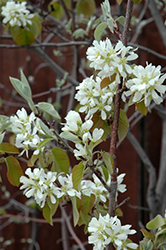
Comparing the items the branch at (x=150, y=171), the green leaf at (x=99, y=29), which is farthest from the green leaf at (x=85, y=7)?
the green leaf at (x=99, y=29)

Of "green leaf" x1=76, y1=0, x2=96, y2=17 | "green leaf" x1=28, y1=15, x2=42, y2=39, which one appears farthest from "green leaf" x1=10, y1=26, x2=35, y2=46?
"green leaf" x1=76, y1=0, x2=96, y2=17

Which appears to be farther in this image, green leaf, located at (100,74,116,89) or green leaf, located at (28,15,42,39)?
green leaf, located at (28,15,42,39)

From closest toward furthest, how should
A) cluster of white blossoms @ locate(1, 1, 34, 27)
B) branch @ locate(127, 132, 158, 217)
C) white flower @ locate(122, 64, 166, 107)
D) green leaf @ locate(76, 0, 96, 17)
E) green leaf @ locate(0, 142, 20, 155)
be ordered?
white flower @ locate(122, 64, 166, 107)
green leaf @ locate(0, 142, 20, 155)
cluster of white blossoms @ locate(1, 1, 34, 27)
branch @ locate(127, 132, 158, 217)
green leaf @ locate(76, 0, 96, 17)

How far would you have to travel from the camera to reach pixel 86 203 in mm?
452

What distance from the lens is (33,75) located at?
1533mm

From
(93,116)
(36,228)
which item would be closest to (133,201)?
(36,228)

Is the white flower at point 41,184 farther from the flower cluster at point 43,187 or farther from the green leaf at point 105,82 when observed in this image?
the green leaf at point 105,82

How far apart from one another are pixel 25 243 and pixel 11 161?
122cm

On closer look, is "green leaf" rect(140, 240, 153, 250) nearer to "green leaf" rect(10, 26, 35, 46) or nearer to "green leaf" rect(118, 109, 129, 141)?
"green leaf" rect(118, 109, 129, 141)

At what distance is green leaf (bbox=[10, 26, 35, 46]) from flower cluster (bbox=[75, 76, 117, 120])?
0.53 metres

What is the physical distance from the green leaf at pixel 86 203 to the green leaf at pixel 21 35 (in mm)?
589

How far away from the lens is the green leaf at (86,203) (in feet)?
1.47

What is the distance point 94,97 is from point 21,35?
55cm

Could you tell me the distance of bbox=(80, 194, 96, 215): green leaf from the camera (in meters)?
0.45
